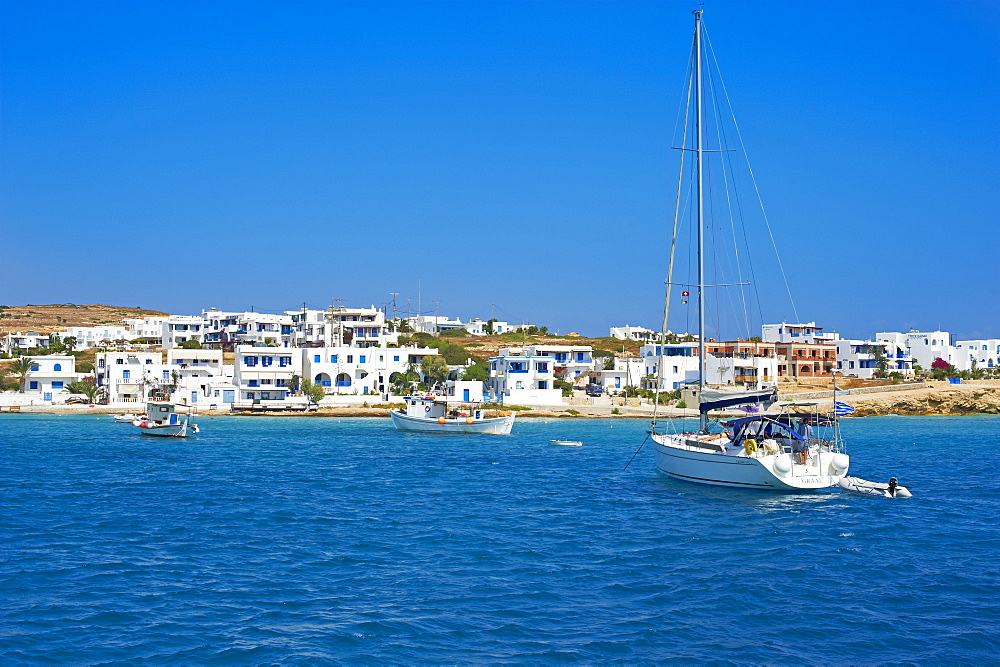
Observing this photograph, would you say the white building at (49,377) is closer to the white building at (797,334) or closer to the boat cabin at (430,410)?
the boat cabin at (430,410)

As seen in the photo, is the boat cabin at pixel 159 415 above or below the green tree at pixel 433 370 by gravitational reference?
below

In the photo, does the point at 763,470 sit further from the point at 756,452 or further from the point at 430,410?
the point at 430,410

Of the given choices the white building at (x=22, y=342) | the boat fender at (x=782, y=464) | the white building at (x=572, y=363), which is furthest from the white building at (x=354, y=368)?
the boat fender at (x=782, y=464)

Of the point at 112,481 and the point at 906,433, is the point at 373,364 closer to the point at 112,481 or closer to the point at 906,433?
the point at 906,433

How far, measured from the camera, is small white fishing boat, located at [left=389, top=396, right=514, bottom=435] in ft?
221

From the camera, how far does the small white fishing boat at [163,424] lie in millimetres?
63688

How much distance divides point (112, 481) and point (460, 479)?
1466cm

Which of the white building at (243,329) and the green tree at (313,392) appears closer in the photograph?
the green tree at (313,392)

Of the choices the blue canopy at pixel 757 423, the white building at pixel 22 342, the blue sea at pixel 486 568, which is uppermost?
the white building at pixel 22 342

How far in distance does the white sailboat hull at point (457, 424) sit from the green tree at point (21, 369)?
52.5 meters

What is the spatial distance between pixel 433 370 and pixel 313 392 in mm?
15789

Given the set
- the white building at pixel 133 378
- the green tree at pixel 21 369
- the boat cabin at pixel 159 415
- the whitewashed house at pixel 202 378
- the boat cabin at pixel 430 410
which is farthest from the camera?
the green tree at pixel 21 369

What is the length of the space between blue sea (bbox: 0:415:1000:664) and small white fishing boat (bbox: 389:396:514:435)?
24.2 meters

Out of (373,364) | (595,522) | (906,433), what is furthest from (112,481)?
(373,364)
